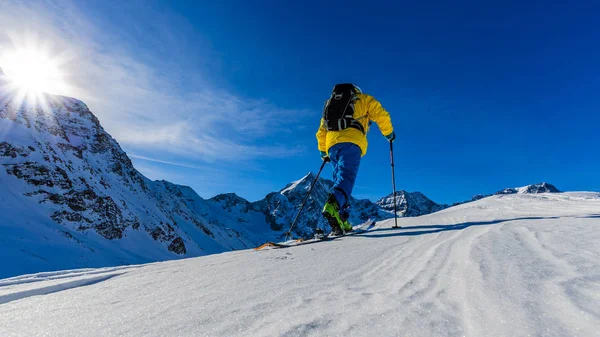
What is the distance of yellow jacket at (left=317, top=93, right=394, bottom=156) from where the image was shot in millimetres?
5227

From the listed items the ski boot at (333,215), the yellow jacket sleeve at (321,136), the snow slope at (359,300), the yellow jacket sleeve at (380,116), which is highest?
the yellow jacket sleeve at (380,116)

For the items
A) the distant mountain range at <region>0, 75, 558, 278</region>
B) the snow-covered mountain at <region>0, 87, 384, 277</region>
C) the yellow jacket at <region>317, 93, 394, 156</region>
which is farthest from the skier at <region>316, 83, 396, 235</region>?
the snow-covered mountain at <region>0, 87, 384, 277</region>

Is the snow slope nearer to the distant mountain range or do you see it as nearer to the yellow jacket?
the yellow jacket

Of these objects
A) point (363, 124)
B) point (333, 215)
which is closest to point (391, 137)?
point (363, 124)

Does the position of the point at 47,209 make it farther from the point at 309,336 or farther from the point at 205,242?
the point at 309,336

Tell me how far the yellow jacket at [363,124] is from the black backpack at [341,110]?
95 mm

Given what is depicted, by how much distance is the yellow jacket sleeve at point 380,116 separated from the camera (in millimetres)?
5660

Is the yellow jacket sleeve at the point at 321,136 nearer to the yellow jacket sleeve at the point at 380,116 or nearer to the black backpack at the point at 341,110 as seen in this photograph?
the black backpack at the point at 341,110

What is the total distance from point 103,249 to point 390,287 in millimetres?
37605

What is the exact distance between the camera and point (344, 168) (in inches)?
200

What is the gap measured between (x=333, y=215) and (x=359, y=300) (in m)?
3.49

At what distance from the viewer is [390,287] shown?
1304 millimetres

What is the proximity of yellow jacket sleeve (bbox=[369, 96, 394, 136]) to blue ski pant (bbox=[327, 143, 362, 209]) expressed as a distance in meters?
0.92

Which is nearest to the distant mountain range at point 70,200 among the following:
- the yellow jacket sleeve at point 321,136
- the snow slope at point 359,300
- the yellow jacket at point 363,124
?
the yellow jacket sleeve at point 321,136
